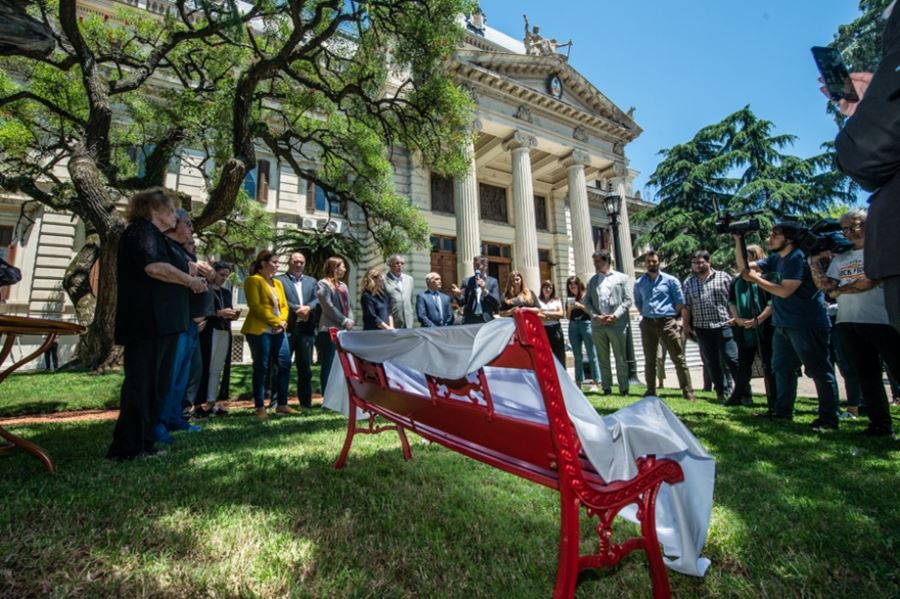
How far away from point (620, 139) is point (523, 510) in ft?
84.2

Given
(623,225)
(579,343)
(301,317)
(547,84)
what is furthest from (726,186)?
(301,317)

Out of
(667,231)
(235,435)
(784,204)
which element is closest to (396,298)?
(235,435)

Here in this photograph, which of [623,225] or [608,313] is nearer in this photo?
[608,313]

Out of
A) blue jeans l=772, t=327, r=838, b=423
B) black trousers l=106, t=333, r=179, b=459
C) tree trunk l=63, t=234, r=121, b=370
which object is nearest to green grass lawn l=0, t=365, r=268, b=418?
tree trunk l=63, t=234, r=121, b=370

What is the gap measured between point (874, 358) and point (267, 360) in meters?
5.98

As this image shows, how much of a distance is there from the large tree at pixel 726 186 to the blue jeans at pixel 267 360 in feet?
67.3

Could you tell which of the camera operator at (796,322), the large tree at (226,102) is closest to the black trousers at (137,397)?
the camera operator at (796,322)

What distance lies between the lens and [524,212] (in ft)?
60.8

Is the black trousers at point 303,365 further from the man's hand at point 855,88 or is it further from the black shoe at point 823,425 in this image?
the black shoe at point 823,425

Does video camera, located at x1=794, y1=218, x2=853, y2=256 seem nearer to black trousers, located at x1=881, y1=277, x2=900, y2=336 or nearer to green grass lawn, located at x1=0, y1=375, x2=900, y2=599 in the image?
green grass lawn, located at x1=0, y1=375, x2=900, y2=599

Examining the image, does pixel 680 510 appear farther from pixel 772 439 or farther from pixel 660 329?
pixel 660 329

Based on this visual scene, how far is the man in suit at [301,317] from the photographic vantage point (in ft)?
17.7

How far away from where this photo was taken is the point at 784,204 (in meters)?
19.6

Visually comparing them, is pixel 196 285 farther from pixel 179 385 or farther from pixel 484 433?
pixel 484 433
